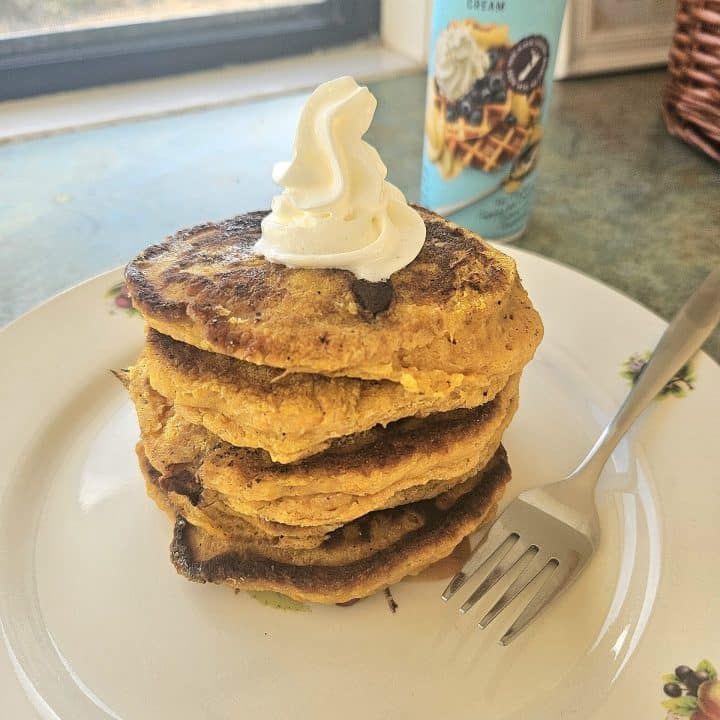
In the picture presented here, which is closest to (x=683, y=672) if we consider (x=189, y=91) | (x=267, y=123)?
(x=267, y=123)

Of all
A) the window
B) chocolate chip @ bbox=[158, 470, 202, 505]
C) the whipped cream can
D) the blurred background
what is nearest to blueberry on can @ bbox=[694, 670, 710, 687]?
chocolate chip @ bbox=[158, 470, 202, 505]

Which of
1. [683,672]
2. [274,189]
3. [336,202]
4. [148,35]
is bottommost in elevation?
[274,189]

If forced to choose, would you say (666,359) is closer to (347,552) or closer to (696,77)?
(347,552)

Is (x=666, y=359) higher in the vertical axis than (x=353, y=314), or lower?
lower

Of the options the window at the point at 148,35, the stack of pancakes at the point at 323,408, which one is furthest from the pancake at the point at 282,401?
the window at the point at 148,35

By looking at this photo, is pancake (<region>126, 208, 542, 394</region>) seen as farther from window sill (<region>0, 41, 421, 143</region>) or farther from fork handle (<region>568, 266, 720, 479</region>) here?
window sill (<region>0, 41, 421, 143</region>)

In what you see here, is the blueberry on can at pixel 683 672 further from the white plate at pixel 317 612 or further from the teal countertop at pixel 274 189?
the teal countertop at pixel 274 189
